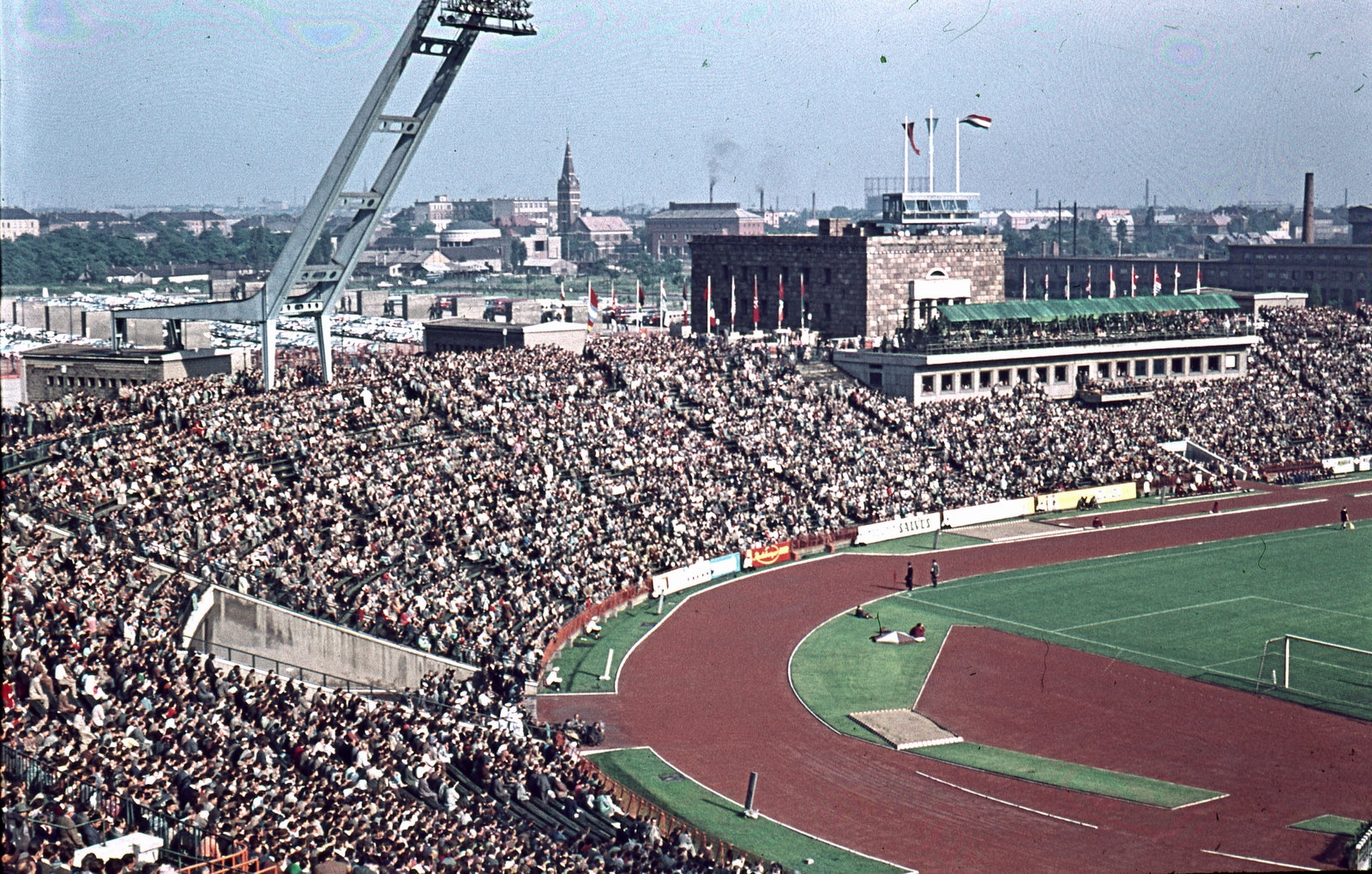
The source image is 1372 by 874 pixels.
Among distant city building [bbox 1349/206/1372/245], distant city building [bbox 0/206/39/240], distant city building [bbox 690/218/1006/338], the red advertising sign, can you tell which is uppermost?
distant city building [bbox 0/206/39/240]

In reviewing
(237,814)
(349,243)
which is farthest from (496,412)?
(237,814)

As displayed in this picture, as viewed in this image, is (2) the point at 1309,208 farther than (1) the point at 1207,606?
Yes

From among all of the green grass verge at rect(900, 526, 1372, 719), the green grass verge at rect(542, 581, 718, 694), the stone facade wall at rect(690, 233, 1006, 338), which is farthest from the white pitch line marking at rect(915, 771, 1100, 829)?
the stone facade wall at rect(690, 233, 1006, 338)

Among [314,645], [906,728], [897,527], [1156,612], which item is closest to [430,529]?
[314,645]

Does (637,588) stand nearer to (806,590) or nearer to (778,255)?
(806,590)

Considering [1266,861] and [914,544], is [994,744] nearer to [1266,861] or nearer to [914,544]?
[1266,861]

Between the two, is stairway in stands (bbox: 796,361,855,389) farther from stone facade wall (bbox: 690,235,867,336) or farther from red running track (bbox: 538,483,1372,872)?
red running track (bbox: 538,483,1372,872)
